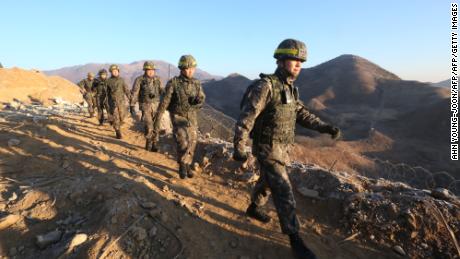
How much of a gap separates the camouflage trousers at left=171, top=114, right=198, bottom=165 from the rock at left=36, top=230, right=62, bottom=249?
249cm

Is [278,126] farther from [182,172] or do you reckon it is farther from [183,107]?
[182,172]

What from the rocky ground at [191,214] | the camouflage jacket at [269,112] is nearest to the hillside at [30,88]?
the rocky ground at [191,214]

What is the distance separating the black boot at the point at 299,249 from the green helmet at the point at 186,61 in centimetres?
342

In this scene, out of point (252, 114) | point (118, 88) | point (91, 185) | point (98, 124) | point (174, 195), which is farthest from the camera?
point (98, 124)

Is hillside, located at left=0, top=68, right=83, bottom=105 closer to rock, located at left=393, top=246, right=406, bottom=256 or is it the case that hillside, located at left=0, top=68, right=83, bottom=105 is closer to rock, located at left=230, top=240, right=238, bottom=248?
rock, located at left=230, top=240, right=238, bottom=248

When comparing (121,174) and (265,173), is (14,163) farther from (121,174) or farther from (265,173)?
(265,173)

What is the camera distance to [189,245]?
3377 millimetres

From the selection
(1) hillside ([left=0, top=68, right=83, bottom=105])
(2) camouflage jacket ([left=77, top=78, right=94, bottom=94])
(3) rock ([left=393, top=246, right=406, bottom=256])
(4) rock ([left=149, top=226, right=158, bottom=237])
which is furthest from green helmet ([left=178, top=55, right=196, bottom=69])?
(1) hillside ([left=0, top=68, right=83, bottom=105])

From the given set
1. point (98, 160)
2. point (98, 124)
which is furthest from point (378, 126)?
point (98, 160)

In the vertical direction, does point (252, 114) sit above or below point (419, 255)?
above

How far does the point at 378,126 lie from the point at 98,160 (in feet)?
104

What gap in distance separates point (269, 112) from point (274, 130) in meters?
0.22

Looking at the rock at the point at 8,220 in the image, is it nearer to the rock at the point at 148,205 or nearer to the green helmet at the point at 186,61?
the rock at the point at 148,205

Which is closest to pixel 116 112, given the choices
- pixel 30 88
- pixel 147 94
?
pixel 147 94
